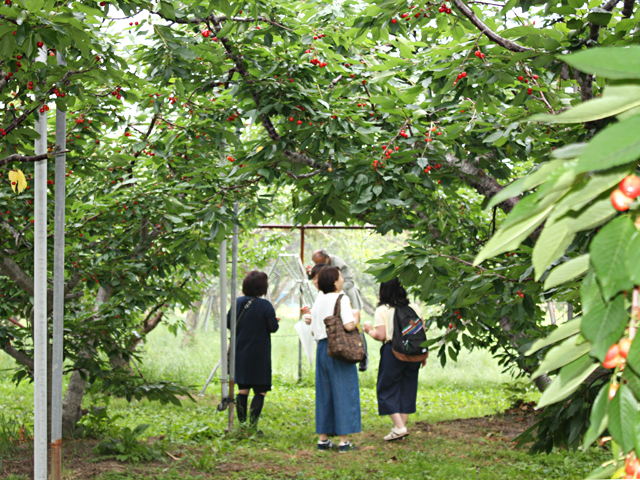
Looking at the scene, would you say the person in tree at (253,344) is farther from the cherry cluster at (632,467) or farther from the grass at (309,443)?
the cherry cluster at (632,467)

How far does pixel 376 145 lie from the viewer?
3160 mm

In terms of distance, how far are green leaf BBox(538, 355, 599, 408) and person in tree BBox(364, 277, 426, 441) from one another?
4.75 meters

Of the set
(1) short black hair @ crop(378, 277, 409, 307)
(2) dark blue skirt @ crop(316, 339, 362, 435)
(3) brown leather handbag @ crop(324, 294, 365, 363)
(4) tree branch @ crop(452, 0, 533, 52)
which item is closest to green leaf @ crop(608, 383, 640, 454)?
(4) tree branch @ crop(452, 0, 533, 52)

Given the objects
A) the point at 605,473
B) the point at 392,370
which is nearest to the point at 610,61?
the point at 605,473

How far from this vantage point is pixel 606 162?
0.38 m

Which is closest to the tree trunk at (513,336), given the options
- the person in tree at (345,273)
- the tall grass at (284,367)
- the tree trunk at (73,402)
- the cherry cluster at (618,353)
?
the person in tree at (345,273)

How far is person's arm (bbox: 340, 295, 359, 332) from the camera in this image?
4980mm

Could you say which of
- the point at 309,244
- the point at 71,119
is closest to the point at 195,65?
the point at 71,119

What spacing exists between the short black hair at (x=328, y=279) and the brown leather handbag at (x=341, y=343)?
0.28 metres

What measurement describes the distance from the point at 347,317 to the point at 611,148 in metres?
4.69

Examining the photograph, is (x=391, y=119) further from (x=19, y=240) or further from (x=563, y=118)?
(x=563, y=118)

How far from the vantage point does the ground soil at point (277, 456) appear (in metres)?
4.05

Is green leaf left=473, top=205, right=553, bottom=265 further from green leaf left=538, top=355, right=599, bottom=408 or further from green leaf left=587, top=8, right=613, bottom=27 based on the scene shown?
green leaf left=587, top=8, right=613, bottom=27

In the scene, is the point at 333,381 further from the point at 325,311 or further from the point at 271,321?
the point at 271,321
